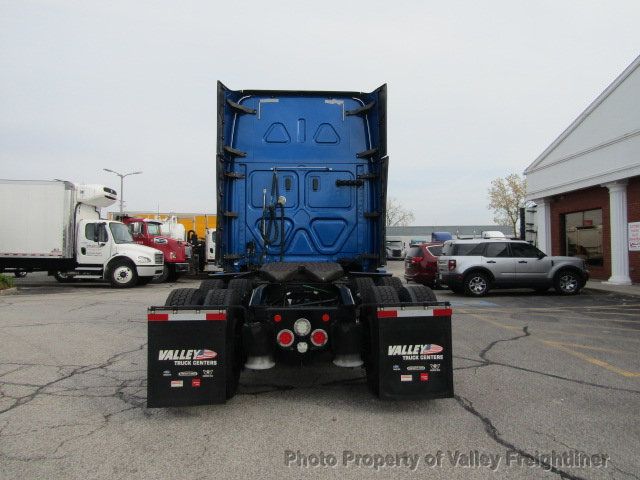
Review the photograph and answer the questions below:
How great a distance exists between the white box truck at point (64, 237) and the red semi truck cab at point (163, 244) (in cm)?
230

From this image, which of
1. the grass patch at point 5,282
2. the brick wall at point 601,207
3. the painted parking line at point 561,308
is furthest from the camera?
the brick wall at point 601,207

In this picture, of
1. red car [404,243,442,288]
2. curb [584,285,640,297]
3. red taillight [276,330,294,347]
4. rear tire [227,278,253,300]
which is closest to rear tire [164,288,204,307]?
rear tire [227,278,253,300]

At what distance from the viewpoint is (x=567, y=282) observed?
14445mm

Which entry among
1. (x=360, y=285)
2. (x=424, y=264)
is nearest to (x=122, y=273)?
(x=424, y=264)

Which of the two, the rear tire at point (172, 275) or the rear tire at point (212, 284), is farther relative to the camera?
Answer: the rear tire at point (172, 275)

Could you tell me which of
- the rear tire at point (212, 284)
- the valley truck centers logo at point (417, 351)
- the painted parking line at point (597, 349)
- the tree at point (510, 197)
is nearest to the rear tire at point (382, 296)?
the valley truck centers logo at point (417, 351)

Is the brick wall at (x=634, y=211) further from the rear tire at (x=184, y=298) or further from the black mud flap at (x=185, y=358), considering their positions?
the black mud flap at (x=185, y=358)

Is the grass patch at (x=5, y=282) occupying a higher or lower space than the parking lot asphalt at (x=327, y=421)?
higher

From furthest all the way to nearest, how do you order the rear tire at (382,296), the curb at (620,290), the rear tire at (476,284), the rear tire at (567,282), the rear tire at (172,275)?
the rear tire at (172,275)
the rear tire at (567,282)
the rear tire at (476,284)
the curb at (620,290)
the rear tire at (382,296)

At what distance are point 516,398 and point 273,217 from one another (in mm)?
3457

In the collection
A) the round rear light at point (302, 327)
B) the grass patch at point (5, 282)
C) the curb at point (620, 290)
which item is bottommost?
the curb at point (620, 290)

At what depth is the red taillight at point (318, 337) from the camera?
4.40m

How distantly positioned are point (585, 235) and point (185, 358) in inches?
747

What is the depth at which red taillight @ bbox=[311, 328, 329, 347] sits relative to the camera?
4.40 metres
